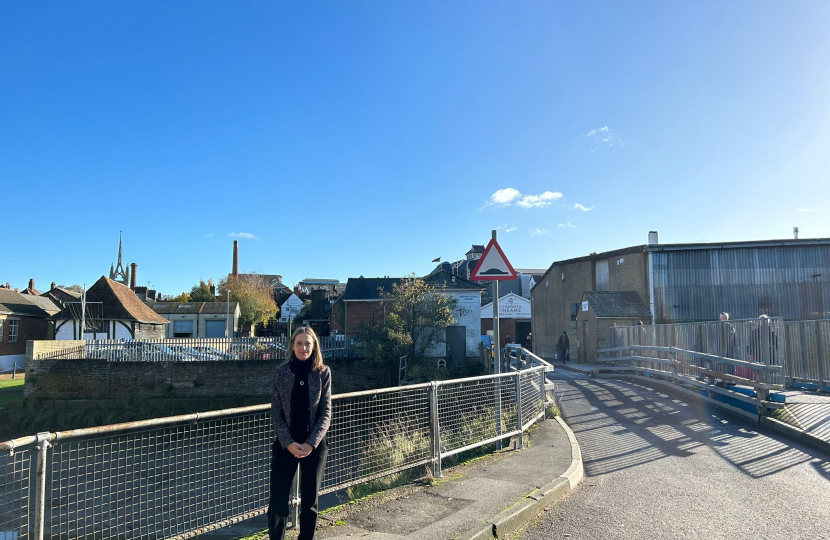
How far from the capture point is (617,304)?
2606 centimetres

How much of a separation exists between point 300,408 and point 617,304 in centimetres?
2469

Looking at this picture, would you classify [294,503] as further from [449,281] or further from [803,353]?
[449,281]

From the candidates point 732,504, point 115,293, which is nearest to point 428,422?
point 732,504

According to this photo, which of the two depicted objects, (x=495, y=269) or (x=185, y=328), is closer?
(x=495, y=269)

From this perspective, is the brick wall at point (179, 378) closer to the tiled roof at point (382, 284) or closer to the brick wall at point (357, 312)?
the tiled roof at point (382, 284)

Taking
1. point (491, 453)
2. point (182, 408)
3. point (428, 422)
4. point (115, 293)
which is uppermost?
point (115, 293)

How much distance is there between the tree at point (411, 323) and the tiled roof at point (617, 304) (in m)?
7.00

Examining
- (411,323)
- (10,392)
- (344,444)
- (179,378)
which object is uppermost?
(411,323)

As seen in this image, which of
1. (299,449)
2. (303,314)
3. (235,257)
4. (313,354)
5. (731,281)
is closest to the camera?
(299,449)

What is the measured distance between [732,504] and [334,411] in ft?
13.9

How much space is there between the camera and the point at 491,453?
24.2 feet

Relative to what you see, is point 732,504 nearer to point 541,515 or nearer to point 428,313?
point 541,515

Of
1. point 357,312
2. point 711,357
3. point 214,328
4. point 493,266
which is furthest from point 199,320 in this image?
point 493,266

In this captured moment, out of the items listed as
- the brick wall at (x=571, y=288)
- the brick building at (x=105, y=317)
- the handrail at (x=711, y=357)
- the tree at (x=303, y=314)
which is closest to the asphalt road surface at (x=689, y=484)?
the handrail at (x=711, y=357)
